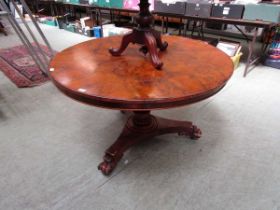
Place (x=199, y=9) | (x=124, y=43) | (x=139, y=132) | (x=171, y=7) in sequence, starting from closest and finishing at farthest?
(x=124, y=43)
(x=139, y=132)
(x=199, y=9)
(x=171, y=7)

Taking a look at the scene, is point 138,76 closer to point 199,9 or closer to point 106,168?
point 106,168

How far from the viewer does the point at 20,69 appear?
2.48 metres

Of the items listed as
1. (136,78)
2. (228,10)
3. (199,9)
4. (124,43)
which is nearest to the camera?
(136,78)

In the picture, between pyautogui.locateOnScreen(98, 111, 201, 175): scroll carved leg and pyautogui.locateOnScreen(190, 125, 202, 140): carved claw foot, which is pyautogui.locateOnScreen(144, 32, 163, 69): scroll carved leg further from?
pyautogui.locateOnScreen(190, 125, 202, 140): carved claw foot

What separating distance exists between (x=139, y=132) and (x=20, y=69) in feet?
6.42

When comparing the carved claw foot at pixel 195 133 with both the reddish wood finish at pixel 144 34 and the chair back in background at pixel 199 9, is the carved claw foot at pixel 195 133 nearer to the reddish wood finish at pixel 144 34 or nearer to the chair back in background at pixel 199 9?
the reddish wood finish at pixel 144 34

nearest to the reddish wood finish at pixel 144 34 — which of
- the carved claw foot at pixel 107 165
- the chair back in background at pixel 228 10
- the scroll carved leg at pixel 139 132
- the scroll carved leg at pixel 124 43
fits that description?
the scroll carved leg at pixel 124 43

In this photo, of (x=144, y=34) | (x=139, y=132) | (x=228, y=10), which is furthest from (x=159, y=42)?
(x=228, y=10)

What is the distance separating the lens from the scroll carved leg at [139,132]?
3.78 ft

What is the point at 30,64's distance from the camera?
103 inches

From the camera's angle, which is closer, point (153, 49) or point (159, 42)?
point (153, 49)

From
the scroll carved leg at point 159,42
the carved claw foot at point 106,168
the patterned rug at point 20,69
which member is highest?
the scroll carved leg at point 159,42

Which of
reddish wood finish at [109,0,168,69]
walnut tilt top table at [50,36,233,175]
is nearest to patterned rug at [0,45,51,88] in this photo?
walnut tilt top table at [50,36,233,175]

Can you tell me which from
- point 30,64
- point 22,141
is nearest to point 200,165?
point 22,141
